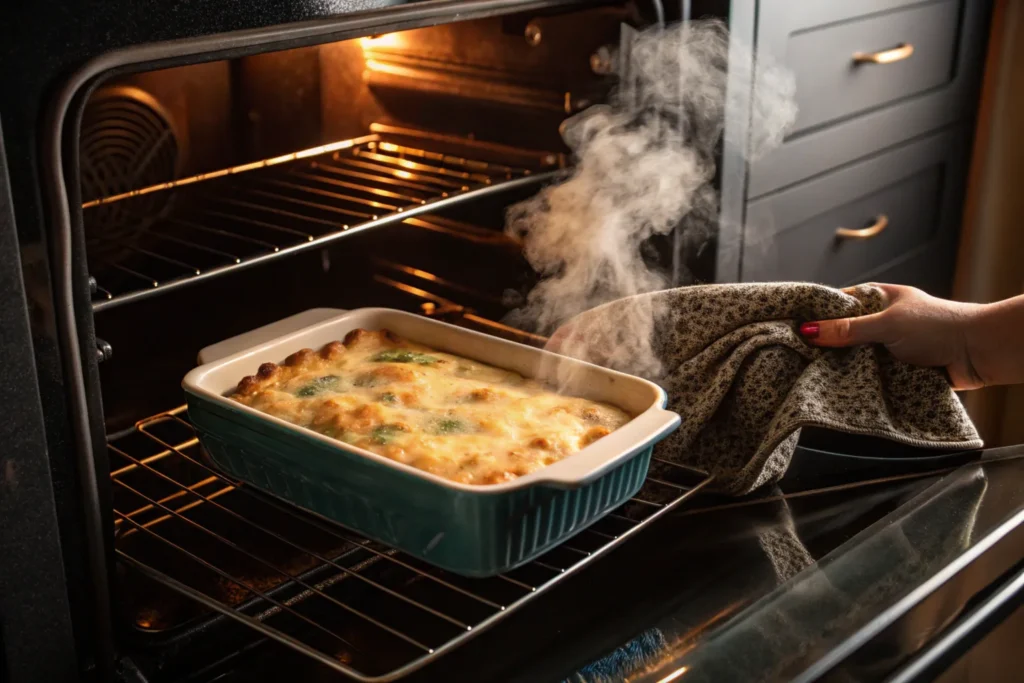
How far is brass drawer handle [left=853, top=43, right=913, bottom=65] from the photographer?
145 centimetres

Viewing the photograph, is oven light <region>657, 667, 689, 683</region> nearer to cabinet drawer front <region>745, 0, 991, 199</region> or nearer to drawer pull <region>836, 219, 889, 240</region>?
cabinet drawer front <region>745, 0, 991, 199</region>

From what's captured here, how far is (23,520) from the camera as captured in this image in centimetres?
71

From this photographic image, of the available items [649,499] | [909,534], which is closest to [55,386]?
[649,499]

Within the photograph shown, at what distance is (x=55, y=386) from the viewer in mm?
723

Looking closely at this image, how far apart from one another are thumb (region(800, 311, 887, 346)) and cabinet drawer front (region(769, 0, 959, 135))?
37 cm

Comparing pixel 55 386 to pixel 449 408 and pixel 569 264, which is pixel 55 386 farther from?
pixel 569 264

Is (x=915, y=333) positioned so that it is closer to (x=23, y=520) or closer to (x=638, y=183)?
(x=638, y=183)

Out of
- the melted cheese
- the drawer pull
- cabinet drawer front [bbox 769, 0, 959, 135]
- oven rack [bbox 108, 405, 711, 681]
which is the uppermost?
cabinet drawer front [bbox 769, 0, 959, 135]

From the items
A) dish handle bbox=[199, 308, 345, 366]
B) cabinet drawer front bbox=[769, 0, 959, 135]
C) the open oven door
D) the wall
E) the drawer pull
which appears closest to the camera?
the open oven door

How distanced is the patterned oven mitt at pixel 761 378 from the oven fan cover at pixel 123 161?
514 mm

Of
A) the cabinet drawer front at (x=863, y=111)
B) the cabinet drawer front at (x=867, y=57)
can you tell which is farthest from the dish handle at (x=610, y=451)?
the cabinet drawer front at (x=867, y=57)

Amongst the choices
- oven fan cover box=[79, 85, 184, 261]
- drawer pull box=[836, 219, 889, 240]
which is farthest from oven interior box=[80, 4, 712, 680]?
drawer pull box=[836, 219, 889, 240]

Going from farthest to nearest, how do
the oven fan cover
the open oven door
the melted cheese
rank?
the oven fan cover → the melted cheese → the open oven door

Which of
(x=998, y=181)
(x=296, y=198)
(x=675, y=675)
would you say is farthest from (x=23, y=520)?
(x=998, y=181)
